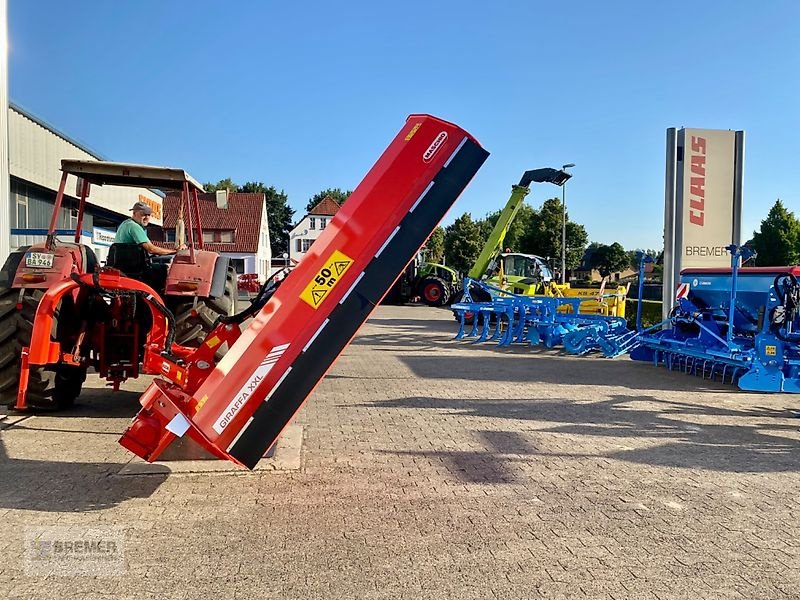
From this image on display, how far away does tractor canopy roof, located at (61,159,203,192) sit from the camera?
20.9 feet

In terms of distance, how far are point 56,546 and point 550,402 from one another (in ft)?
19.2

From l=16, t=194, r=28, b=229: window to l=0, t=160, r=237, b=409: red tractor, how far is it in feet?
49.0

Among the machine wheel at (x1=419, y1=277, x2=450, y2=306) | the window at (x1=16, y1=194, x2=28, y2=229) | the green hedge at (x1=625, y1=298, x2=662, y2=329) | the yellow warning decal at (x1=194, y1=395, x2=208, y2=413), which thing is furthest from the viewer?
the machine wheel at (x1=419, y1=277, x2=450, y2=306)

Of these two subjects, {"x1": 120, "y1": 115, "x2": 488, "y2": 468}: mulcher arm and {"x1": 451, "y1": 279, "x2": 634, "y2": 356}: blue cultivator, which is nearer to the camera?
{"x1": 120, "y1": 115, "x2": 488, "y2": 468}: mulcher arm

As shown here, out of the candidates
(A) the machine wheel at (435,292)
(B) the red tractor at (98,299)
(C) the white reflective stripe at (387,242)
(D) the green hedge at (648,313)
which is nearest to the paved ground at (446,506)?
(B) the red tractor at (98,299)

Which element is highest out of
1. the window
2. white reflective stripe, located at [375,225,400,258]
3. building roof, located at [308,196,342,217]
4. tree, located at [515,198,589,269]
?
building roof, located at [308,196,342,217]

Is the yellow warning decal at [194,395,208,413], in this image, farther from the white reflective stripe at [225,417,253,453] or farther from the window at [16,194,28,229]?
the window at [16,194,28,229]

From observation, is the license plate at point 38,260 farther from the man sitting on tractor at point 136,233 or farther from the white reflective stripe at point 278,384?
the white reflective stripe at point 278,384

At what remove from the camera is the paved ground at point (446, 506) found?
3.29 meters

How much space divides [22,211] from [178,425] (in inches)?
765

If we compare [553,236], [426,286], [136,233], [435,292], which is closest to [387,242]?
[136,233]

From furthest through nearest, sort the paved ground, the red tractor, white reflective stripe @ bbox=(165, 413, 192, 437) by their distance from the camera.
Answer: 1. the red tractor
2. white reflective stripe @ bbox=(165, 413, 192, 437)
3. the paved ground

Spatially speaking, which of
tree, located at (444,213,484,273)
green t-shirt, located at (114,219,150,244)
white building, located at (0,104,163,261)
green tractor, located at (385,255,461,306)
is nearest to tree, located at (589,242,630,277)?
tree, located at (444,213,484,273)

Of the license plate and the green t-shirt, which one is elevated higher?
the green t-shirt
